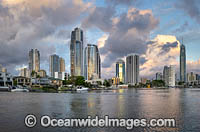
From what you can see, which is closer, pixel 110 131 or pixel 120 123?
pixel 110 131

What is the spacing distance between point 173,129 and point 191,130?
2.27 meters

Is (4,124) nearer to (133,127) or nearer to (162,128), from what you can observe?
(133,127)

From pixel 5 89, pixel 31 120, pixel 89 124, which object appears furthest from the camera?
pixel 5 89

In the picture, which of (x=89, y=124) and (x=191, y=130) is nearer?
(x=191, y=130)

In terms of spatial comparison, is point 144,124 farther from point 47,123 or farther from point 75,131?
point 47,123

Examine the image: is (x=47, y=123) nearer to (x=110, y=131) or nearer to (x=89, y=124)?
(x=89, y=124)

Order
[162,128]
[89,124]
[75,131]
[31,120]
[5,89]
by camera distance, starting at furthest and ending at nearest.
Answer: [5,89] → [31,120] → [89,124] → [162,128] → [75,131]

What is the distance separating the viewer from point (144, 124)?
30734mm

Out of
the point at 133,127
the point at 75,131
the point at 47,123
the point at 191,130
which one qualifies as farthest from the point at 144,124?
the point at 47,123

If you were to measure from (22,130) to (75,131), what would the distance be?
7055 mm

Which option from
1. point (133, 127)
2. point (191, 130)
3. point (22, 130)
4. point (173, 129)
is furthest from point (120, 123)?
point (22, 130)

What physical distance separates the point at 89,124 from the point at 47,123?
6.48 m

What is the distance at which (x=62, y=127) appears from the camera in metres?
28.4

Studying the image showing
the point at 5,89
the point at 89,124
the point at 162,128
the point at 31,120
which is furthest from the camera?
the point at 5,89
